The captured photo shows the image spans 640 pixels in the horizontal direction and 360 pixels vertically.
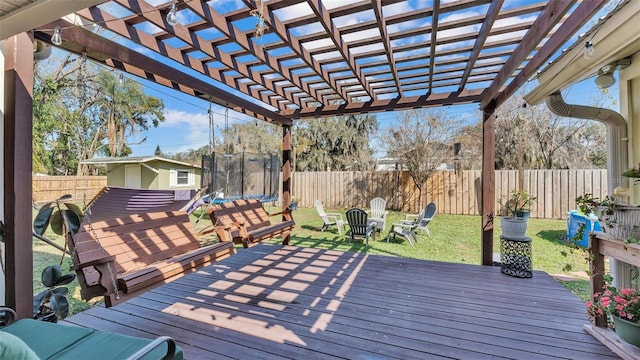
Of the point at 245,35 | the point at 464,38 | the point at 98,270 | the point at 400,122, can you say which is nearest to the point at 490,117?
the point at 464,38

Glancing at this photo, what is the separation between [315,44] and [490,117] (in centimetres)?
288

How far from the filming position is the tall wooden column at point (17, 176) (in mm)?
1945

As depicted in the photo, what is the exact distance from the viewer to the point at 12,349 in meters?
0.95

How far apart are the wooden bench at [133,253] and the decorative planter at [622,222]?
137 inches

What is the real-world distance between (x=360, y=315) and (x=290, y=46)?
2741 millimetres

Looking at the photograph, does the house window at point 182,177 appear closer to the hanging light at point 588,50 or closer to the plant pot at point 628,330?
the hanging light at point 588,50

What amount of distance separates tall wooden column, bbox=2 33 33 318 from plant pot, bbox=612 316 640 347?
4.22 metres

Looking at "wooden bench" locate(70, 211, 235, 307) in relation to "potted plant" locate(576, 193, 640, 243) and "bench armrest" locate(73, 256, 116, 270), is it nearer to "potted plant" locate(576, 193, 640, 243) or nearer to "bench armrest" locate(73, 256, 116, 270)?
"bench armrest" locate(73, 256, 116, 270)

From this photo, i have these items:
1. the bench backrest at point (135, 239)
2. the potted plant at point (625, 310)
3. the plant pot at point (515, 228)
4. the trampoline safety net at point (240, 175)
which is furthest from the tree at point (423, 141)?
the bench backrest at point (135, 239)

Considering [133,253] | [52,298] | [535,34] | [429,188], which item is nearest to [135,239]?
[133,253]

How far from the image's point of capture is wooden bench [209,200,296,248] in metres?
3.74

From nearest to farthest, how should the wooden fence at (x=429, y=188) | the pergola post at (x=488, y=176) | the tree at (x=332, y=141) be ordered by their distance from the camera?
the pergola post at (x=488, y=176), the wooden fence at (x=429, y=188), the tree at (x=332, y=141)

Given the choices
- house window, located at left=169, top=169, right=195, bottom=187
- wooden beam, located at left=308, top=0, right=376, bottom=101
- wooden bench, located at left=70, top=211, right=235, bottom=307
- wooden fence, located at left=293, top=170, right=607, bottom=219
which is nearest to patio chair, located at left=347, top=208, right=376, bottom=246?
wooden fence, located at left=293, top=170, right=607, bottom=219

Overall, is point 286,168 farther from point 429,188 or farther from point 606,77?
point 429,188
